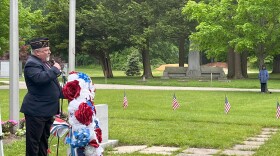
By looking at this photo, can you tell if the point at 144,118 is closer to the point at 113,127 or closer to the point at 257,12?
the point at 113,127

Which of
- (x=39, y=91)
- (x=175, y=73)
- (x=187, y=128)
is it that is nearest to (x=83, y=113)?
(x=39, y=91)

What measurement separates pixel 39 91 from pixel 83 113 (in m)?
1.06

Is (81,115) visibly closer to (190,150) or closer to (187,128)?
(190,150)

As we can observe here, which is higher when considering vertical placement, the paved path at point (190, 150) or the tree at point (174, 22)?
the tree at point (174, 22)

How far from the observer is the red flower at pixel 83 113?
213 inches

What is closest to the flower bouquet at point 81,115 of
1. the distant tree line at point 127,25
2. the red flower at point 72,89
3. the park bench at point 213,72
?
the red flower at point 72,89

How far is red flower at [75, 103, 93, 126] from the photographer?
5410mm

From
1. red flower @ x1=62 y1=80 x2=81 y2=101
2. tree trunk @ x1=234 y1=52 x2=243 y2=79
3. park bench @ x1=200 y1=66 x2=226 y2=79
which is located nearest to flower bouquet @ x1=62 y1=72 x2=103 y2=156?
red flower @ x1=62 y1=80 x2=81 y2=101

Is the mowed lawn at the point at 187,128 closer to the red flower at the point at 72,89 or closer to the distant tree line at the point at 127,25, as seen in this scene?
the red flower at the point at 72,89

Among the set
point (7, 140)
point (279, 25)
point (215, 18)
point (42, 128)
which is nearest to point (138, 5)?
point (215, 18)

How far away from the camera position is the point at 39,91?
20.4 ft

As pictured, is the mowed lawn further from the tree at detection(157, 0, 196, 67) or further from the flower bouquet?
the tree at detection(157, 0, 196, 67)

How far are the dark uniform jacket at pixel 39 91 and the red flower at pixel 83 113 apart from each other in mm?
788

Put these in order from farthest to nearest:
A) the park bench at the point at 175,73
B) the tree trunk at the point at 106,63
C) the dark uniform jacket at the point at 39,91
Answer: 1. the tree trunk at the point at 106,63
2. the park bench at the point at 175,73
3. the dark uniform jacket at the point at 39,91
